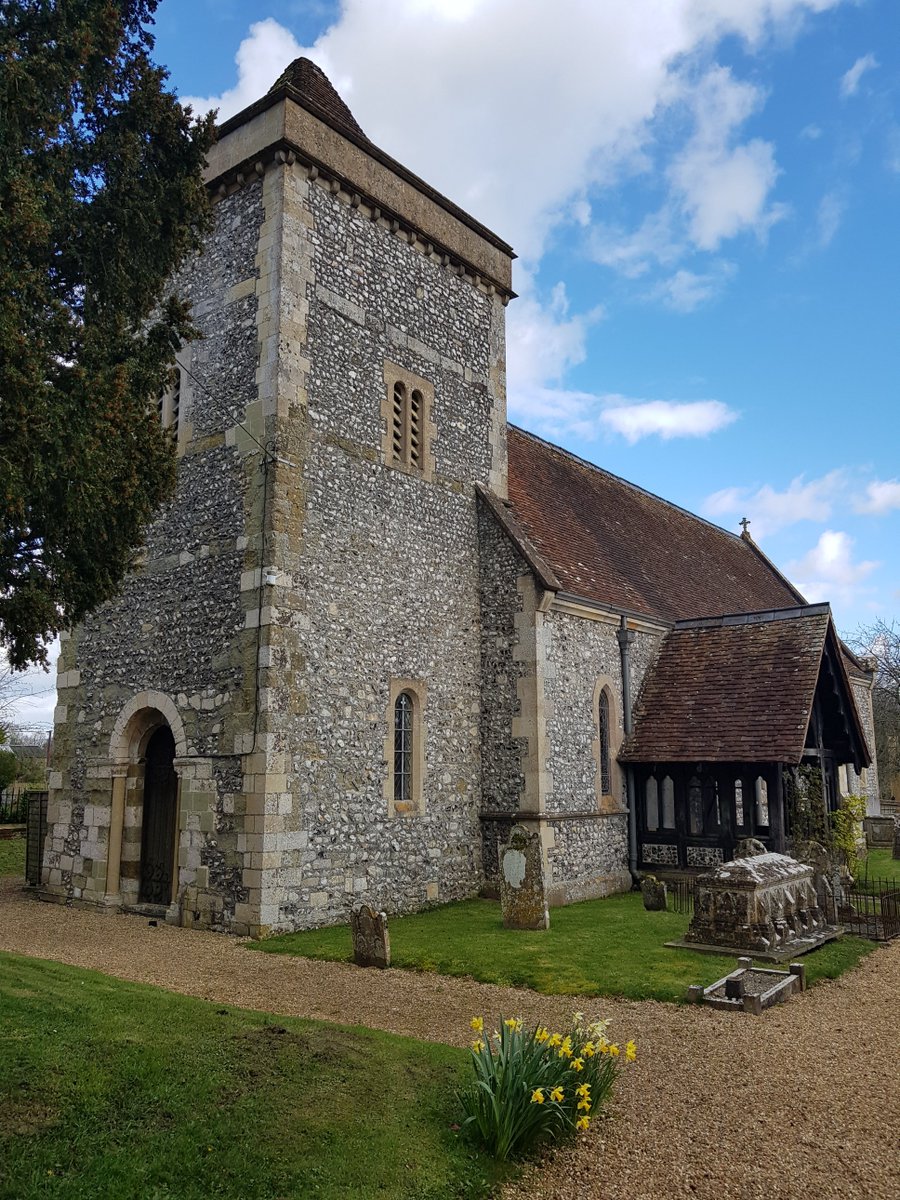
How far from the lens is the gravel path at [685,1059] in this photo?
16.7 ft

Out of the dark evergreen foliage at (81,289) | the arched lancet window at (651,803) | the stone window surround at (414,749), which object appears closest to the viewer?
the dark evergreen foliage at (81,289)

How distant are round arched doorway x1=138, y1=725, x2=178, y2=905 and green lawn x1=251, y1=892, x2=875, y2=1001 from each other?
10.9 ft

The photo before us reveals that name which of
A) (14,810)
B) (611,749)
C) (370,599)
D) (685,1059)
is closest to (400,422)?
(370,599)

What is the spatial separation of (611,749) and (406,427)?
703cm

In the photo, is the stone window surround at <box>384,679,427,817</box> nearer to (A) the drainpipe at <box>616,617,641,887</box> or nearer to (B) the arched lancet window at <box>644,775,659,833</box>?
(A) the drainpipe at <box>616,617,641,887</box>

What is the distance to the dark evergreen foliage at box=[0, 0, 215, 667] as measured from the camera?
6.69 meters

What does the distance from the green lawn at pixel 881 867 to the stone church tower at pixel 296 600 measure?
8499 millimetres

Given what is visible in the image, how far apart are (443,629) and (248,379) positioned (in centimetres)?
504

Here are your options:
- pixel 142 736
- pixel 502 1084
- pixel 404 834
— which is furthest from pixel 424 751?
pixel 502 1084

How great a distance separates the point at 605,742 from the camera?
17.0 meters

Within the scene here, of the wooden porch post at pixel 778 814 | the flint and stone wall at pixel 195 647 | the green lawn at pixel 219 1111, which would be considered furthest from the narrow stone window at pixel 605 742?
the green lawn at pixel 219 1111

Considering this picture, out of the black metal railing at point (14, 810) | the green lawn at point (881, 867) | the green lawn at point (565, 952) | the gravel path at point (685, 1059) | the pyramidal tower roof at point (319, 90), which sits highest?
the pyramidal tower roof at point (319, 90)

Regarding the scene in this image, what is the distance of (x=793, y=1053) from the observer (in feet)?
23.6

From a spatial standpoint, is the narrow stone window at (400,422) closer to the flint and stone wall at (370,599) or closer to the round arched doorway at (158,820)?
the flint and stone wall at (370,599)
